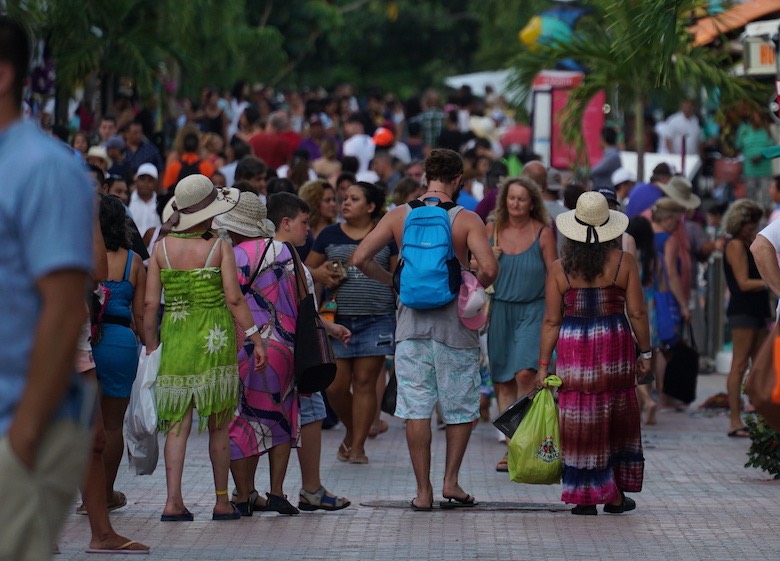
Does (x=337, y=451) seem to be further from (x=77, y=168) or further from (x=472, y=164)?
(x=77, y=168)

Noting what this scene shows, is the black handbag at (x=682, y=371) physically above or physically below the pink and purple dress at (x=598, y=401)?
below

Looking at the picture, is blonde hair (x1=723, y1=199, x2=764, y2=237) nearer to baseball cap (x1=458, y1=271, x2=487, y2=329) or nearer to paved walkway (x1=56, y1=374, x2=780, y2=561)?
paved walkway (x1=56, y1=374, x2=780, y2=561)

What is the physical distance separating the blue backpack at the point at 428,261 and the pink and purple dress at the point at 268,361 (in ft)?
2.08

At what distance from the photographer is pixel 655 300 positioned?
45.2 ft

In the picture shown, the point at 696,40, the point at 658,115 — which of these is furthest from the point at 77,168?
the point at 658,115

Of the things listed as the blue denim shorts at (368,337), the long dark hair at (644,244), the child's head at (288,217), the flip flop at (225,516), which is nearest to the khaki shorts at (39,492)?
the flip flop at (225,516)

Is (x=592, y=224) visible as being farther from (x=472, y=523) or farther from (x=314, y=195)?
(x=314, y=195)

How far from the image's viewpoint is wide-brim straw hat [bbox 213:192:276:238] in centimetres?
887

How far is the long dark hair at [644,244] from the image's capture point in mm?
13281

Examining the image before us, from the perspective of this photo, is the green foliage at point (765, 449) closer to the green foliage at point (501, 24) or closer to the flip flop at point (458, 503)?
the flip flop at point (458, 503)

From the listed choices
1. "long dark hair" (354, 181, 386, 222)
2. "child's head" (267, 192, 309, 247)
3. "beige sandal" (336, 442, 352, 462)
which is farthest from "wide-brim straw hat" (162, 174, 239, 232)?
"beige sandal" (336, 442, 352, 462)

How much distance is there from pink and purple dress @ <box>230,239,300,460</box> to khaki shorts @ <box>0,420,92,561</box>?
15.6ft

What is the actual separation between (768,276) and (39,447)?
5.97m

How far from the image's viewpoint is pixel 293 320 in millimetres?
8922
